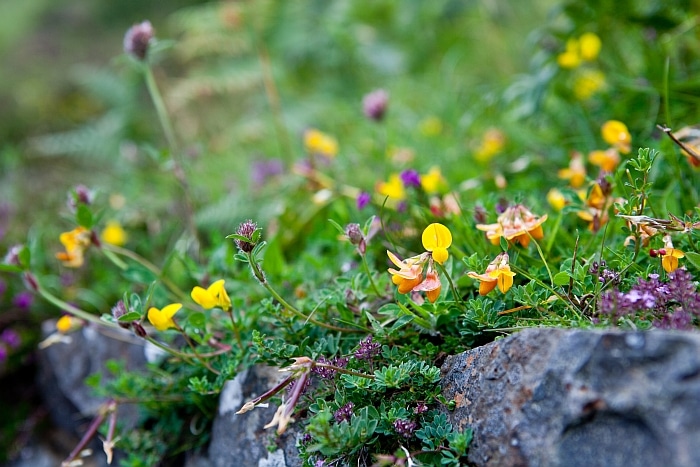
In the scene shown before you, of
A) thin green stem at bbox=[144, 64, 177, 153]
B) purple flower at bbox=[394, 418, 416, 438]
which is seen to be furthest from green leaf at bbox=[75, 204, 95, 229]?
purple flower at bbox=[394, 418, 416, 438]

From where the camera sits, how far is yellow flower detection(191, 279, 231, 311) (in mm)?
1350

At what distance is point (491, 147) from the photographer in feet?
8.09

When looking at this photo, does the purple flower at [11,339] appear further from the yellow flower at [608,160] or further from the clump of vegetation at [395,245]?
the yellow flower at [608,160]

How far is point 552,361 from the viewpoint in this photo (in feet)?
3.40

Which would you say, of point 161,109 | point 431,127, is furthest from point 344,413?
point 431,127

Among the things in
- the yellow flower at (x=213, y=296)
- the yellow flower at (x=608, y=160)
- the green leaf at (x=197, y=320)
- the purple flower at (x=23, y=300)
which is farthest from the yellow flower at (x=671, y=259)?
the purple flower at (x=23, y=300)

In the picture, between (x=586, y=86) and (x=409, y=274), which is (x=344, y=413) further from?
(x=586, y=86)

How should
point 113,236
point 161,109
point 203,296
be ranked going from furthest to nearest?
point 113,236 < point 161,109 < point 203,296

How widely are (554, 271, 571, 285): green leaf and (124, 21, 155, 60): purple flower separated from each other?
1386 millimetres

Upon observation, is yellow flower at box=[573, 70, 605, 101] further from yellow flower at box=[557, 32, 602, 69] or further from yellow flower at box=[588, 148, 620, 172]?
yellow flower at box=[588, 148, 620, 172]

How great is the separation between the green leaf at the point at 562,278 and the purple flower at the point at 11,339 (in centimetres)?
199

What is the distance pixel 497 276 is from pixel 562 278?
0.46ft

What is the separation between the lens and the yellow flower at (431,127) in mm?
3105

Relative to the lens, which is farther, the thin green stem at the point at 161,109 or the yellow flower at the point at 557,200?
the thin green stem at the point at 161,109
